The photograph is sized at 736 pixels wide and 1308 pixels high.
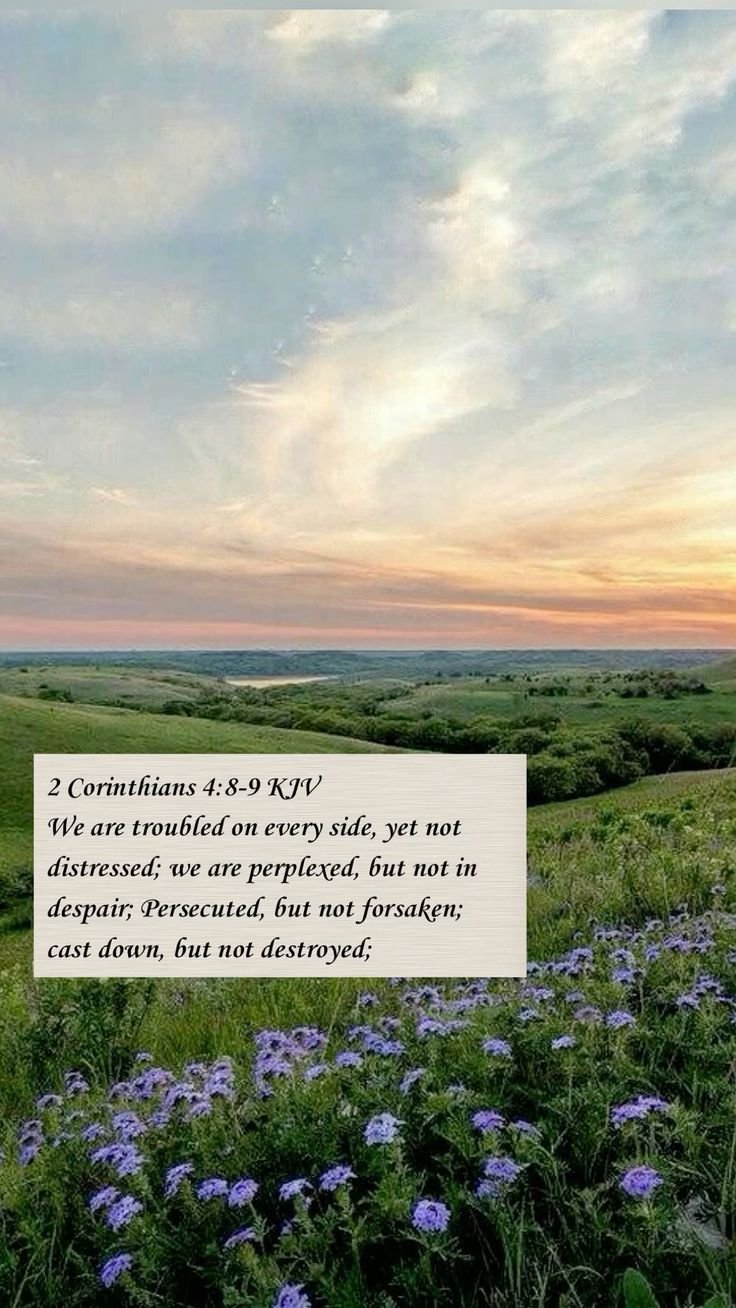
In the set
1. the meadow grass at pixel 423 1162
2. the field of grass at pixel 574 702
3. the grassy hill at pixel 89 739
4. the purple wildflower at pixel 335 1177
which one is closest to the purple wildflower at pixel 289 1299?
the meadow grass at pixel 423 1162

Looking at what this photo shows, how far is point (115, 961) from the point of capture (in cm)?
358

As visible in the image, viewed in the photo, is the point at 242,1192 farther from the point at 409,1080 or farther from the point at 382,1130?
the point at 409,1080

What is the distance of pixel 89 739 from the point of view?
17312 millimetres

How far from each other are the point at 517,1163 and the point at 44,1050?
1804 mm

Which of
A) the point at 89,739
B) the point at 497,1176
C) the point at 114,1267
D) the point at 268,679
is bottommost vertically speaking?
the point at 89,739

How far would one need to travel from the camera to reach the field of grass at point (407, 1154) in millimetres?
1466

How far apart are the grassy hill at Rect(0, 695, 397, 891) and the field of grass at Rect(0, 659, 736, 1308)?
989 cm

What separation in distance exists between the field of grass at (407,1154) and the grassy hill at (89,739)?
9.89m

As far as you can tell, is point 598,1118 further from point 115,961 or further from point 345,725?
point 345,725

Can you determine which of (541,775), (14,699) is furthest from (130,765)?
(14,699)

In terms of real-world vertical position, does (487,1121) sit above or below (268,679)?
below

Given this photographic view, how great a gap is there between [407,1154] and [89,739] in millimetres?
16409

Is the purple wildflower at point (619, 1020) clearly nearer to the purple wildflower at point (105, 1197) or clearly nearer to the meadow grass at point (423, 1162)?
the meadow grass at point (423, 1162)
